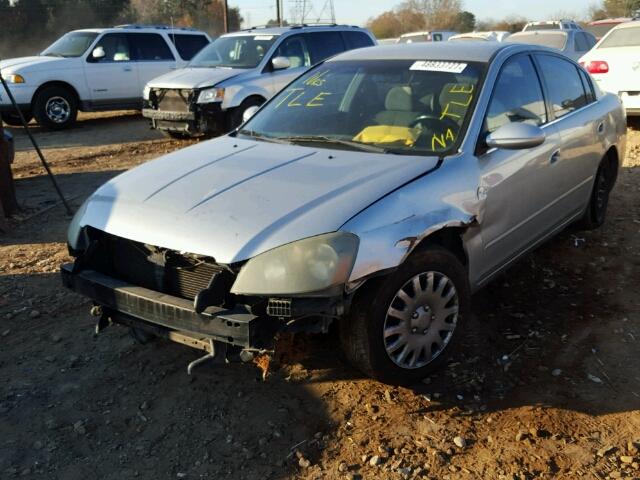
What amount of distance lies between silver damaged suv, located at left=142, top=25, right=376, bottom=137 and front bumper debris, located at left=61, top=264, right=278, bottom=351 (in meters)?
6.84

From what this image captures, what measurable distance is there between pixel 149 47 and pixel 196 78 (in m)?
4.17

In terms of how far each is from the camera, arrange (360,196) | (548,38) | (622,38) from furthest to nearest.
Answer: (548,38)
(622,38)
(360,196)

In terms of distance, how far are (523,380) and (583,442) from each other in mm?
533

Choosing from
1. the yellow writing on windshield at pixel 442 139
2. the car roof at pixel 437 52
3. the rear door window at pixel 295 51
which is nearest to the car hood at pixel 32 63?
the rear door window at pixel 295 51

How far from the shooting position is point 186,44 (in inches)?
555

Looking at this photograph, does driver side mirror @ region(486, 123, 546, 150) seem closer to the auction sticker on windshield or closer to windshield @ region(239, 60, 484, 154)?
windshield @ region(239, 60, 484, 154)

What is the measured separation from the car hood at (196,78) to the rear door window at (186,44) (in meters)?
3.63

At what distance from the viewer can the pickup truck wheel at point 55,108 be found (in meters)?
12.1

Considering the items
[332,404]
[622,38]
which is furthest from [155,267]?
[622,38]

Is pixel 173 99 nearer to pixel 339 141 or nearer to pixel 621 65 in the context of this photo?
pixel 621 65

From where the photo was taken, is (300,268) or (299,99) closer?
(300,268)

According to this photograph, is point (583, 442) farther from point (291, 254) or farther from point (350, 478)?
point (291, 254)

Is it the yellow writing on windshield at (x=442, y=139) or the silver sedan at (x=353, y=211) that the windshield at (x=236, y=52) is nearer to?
the silver sedan at (x=353, y=211)

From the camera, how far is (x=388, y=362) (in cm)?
314
